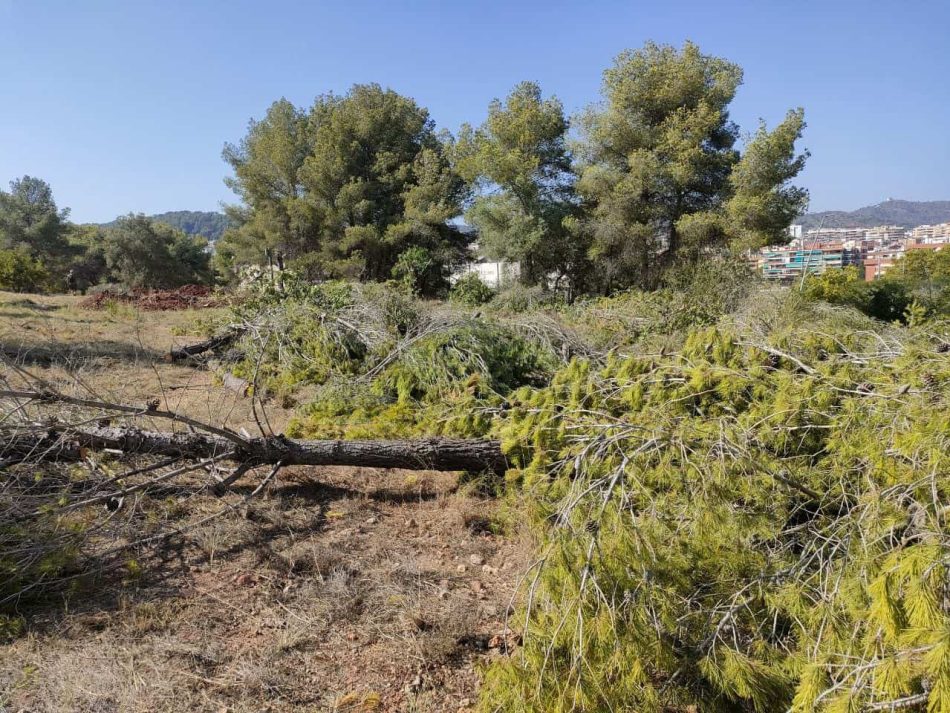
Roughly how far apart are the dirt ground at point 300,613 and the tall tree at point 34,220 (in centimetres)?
3599

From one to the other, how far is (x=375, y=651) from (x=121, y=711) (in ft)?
3.09

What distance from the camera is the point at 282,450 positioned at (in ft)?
12.5

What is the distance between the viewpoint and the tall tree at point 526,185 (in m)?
13.8

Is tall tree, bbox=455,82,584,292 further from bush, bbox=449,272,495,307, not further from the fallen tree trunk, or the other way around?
the fallen tree trunk

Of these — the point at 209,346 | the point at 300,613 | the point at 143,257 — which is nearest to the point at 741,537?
the point at 300,613

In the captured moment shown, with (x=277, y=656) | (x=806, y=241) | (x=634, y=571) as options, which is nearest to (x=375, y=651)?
(x=277, y=656)

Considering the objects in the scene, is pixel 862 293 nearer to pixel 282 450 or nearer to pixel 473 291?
pixel 473 291

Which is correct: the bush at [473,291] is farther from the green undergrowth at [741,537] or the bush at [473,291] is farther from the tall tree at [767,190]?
the green undergrowth at [741,537]

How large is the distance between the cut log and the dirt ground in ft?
15.0

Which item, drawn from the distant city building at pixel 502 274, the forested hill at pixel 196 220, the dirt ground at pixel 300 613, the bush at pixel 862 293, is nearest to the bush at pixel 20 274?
the distant city building at pixel 502 274

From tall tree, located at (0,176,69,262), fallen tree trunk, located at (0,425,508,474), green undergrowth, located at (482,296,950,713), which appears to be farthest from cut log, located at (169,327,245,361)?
tall tree, located at (0,176,69,262)

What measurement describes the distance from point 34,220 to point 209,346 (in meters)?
32.7

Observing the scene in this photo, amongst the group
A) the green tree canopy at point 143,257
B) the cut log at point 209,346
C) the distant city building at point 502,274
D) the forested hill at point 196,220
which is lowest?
the cut log at point 209,346

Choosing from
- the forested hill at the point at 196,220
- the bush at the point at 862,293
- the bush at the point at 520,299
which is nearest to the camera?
the bush at the point at 862,293
